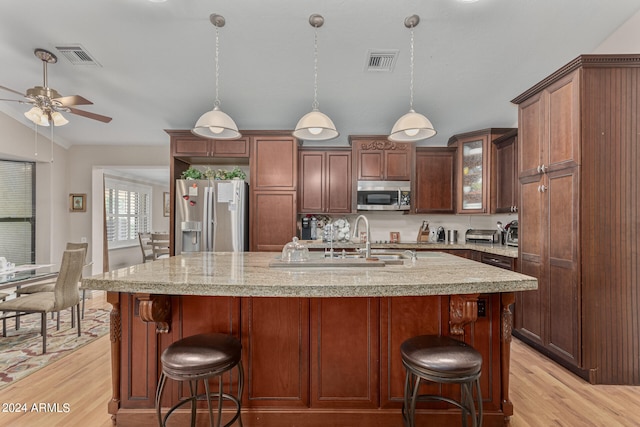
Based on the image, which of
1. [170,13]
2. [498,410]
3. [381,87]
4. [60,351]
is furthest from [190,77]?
[498,410]

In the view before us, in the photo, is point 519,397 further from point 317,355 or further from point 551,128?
point 551,128

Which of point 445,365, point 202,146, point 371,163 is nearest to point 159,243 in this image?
point 202,146

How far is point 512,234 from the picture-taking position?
375 centimetres

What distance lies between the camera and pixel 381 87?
3.58 meters

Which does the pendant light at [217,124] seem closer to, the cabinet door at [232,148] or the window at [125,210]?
the cabinet door at [232,148]

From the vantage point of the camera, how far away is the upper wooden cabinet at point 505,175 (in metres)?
3.65

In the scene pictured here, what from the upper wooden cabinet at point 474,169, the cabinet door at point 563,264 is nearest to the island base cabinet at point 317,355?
the cabinet door at point 563,264

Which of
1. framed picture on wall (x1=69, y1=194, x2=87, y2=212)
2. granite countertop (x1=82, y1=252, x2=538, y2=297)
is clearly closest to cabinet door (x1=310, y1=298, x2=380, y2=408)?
granite countertop (x1=82, y1=252, x2=538, y2=297)

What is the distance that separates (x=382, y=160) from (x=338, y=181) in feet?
2.34

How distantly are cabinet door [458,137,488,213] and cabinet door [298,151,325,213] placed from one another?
2.04 metres

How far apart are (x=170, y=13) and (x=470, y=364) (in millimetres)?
3359

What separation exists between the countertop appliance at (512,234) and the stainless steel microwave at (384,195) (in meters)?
1.32

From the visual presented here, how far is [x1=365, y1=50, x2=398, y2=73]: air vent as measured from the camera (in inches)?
118

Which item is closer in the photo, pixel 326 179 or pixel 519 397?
pixel 519 397
